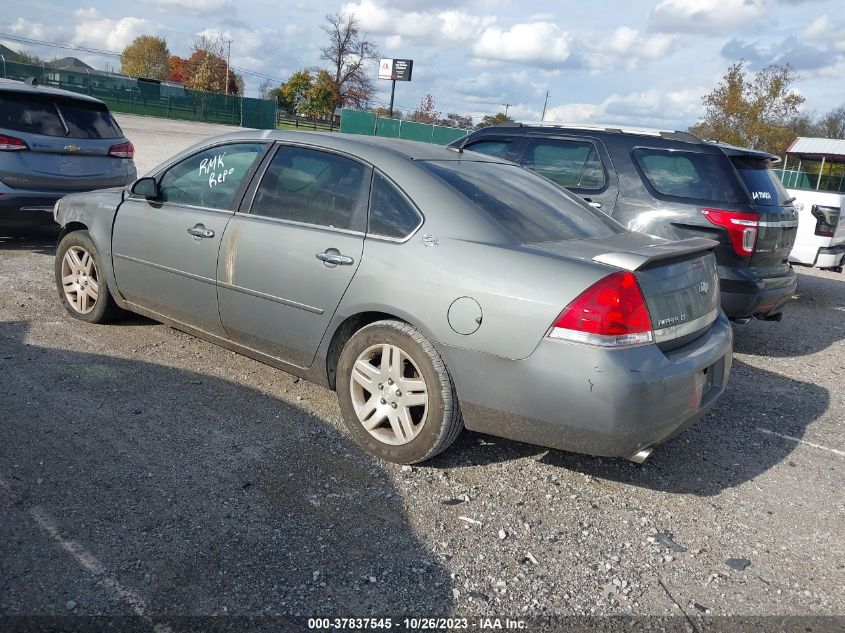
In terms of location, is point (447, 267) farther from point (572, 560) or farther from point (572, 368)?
point (572, 560)

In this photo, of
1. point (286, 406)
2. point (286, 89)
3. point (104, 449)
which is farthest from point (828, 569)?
point (286, 89)

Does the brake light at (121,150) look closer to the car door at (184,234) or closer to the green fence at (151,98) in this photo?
the car door at (184,234)

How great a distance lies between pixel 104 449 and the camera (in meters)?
3.55

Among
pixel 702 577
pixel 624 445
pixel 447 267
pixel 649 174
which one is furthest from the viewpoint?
pixel 649 174

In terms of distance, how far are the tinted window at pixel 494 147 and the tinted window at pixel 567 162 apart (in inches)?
10.4

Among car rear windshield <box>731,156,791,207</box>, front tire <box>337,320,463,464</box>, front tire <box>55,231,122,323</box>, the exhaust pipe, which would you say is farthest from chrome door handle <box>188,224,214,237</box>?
car rear windshield <box>731,156,791,207</box>

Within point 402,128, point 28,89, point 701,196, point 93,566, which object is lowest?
point 93,566

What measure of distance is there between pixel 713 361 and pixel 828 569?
3.40ft

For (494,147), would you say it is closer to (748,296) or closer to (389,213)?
(748,296)

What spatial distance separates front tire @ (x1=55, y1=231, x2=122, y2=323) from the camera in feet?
17.1

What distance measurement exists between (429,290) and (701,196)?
11.0 feet

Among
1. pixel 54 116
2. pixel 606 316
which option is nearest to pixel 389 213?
pixel 606 316

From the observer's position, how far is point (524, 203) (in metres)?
3.94

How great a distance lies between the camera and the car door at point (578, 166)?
622 centimetres
